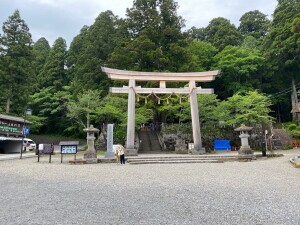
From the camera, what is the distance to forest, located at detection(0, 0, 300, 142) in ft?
71.8

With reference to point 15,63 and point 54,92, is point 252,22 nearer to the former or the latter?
point 54,92

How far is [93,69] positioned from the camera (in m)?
27.2

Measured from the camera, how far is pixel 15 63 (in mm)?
26375

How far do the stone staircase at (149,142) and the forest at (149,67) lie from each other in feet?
6.13

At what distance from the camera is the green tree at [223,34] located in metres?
32.4

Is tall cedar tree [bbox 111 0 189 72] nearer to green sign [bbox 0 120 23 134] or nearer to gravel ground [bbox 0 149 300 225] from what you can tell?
green sign [bbox 0 120 23 134]

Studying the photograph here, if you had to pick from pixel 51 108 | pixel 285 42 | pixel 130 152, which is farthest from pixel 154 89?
pixel 51 108

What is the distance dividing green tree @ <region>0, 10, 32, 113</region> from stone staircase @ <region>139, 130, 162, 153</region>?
1379cm

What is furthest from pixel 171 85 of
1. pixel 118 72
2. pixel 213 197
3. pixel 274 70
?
pixel 213 197

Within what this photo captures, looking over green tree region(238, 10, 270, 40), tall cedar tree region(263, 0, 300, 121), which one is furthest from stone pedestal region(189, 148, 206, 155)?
green tree region(238, 10, 270, 40)

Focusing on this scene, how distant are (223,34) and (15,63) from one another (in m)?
26.2

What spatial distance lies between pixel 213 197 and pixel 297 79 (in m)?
29.1

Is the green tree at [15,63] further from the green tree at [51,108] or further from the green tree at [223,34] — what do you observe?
the green tree at [223,34]

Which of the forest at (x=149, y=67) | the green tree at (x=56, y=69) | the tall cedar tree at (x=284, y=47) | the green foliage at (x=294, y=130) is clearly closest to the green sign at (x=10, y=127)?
the forest at (x=149, y=67)
